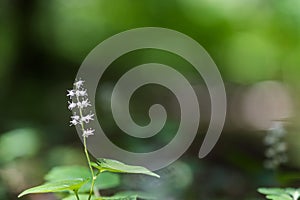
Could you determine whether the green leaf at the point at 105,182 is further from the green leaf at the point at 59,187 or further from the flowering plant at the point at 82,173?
the green leaf at the point at 59,187

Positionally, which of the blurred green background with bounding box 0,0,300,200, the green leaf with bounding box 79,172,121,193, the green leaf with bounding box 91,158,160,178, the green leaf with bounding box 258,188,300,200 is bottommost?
the green leaf with bounding box 91,158,160,178

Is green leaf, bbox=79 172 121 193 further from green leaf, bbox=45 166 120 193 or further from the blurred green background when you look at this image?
→ the blurred green background

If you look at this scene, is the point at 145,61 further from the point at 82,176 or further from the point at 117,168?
the point at 117,168

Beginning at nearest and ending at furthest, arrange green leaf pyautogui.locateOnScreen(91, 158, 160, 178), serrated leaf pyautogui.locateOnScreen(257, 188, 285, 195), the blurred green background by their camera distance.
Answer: green leaf pyautogui.locateOnScreen(91, 158, 160, 178) → serrated leaf pyautogui.locateOnScreen(257, 188, 285, 195) → the blurred green background

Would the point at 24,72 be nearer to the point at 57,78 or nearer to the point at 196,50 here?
the point at 57,78

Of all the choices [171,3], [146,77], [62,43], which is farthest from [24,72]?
[171,3]

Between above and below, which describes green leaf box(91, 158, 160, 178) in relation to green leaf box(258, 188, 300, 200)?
below

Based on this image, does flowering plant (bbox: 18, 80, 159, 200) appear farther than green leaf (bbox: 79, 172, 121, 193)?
No

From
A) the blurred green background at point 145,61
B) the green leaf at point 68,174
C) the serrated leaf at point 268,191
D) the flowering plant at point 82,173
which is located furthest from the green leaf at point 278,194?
the blurred green background at point 145,61

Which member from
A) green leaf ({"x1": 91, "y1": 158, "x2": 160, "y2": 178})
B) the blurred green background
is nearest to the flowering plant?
green leaf ({"x1": 91, "y1": 158, "x2": 160, "y2": 178})

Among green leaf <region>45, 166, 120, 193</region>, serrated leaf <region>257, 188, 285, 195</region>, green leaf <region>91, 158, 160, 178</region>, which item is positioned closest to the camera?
green leaf <region>91, 158, 160, 178</region>
